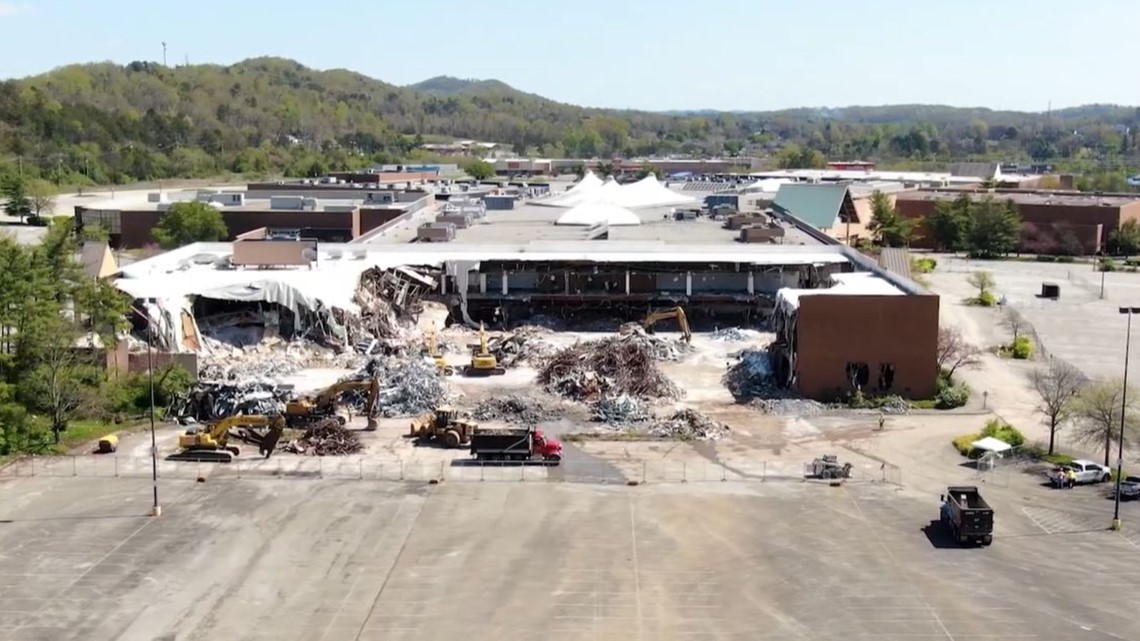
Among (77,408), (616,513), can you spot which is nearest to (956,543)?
(616,513)

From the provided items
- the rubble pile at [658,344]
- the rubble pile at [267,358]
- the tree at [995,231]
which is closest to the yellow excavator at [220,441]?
the rubble pile at [267,358]

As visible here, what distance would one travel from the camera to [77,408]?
1436 inches

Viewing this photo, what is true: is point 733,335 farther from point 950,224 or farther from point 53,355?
point 950,224

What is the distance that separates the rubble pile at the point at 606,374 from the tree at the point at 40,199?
6482cm

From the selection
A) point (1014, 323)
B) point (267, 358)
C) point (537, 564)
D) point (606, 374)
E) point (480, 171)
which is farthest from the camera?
point (480, 171)

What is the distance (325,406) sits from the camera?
1474 inches

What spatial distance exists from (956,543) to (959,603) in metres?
3.56

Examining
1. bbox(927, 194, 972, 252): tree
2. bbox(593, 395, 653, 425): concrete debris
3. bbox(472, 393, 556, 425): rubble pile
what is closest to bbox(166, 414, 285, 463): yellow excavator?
bbox(472, 393, 556, 425): rubble pile

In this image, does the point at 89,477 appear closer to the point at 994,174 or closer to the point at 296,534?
the point at 296,534

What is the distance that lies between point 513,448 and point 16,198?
7418 cm

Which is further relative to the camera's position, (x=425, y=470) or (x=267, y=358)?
(x=267, y=358)

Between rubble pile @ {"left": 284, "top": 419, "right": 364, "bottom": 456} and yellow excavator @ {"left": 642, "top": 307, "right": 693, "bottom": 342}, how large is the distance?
1799 cm

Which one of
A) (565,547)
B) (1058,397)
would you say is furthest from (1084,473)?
(565,547)

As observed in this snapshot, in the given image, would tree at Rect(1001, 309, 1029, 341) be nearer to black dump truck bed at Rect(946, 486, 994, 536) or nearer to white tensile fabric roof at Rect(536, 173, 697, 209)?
black dump truck bed at Rect(946, 486, 994, 536)
